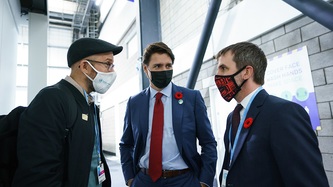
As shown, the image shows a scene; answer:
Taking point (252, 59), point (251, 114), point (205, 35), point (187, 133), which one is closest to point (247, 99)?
point (251, 114)

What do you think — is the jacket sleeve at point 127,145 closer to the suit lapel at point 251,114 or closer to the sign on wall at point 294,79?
the suit lapel at point 251,114

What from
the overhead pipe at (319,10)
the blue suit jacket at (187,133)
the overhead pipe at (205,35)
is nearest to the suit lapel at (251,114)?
the blue suit jacket at (187,133)

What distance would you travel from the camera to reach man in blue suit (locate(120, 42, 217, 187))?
148 cm

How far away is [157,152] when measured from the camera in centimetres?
149

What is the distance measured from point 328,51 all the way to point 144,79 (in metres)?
2.04

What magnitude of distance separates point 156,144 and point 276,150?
2.65 ft

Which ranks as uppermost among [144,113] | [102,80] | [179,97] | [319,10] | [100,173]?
[319,10]

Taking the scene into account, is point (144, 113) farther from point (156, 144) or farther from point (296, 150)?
point (296, 150)

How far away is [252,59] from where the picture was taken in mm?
1232

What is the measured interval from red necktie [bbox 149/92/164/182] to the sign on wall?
139 centimetres

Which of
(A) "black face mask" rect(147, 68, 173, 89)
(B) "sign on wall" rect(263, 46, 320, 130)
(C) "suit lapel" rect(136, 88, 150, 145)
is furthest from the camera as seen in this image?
(B) "sign on wall" rect(263, 46, 320, 130)

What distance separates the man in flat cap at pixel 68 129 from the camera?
2.90ft

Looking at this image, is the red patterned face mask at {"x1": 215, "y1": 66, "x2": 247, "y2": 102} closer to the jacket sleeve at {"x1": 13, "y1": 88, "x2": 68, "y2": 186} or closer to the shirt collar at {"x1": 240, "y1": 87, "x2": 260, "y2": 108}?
the shirt collar at {"x1": 240, "y1": 87, "x2": 260, "y2": 108}

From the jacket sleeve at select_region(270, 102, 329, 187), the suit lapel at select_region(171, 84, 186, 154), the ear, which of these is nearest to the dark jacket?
the ear
